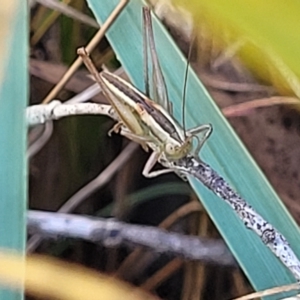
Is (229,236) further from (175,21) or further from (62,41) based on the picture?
(62,41)

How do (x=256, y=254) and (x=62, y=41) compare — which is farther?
(x=62, y=41)

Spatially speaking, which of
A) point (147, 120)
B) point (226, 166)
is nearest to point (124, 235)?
point (226, 166)

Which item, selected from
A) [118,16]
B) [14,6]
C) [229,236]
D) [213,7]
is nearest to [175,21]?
[118,16]

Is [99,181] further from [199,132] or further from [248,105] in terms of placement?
[199,132]

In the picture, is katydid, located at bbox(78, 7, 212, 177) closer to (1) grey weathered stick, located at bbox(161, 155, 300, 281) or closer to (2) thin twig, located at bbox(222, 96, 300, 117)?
(1) grey weathered stick, located at bbox(161, 155, 300, 281)

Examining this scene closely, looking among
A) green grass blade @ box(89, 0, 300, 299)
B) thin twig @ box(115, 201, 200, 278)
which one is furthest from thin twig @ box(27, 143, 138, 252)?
green grass blade @ box(89, 0, 300, 299)

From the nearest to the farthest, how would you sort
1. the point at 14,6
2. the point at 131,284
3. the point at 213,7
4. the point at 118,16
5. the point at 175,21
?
the point at 213,7, the point at 14,6, the point at 118,16, the point at 175,21, the point at 131,284

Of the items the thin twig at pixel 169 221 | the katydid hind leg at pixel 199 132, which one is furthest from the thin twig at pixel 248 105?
the katydid hind leg at pixel 199 132
